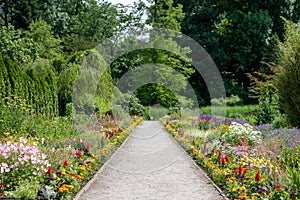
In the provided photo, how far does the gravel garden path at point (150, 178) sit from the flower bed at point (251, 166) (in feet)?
0.86

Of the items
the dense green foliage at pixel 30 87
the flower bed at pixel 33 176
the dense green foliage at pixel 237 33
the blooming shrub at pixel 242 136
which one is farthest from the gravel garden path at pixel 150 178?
the dense green foliage at pixel 237 33

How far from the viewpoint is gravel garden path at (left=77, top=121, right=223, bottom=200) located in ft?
19.5

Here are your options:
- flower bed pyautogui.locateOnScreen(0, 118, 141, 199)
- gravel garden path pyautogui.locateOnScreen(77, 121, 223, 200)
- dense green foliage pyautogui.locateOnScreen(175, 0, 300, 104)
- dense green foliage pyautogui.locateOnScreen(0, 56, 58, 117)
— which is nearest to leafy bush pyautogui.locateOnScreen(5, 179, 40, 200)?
flower bed pyautogui.locateOnScreen(0, 118, 141, 199)

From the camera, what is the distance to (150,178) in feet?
23.6

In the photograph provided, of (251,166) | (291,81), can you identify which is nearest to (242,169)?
(251,166)

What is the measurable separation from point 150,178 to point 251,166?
75.6 inches

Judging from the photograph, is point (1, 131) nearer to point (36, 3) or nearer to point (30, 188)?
point (30, 188)

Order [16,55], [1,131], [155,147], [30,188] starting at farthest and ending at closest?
[16,55] → [155,147] → [1,131] → [30,188]

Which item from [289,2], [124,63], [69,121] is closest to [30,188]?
[69,121]

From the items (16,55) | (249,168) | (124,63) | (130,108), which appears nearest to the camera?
(249,168)

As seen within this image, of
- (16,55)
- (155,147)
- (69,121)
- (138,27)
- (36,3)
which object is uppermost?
(36,3)

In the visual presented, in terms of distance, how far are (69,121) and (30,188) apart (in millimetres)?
8152

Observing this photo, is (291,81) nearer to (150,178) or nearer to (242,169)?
(150,178)

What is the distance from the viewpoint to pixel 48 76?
16453 millimetres
